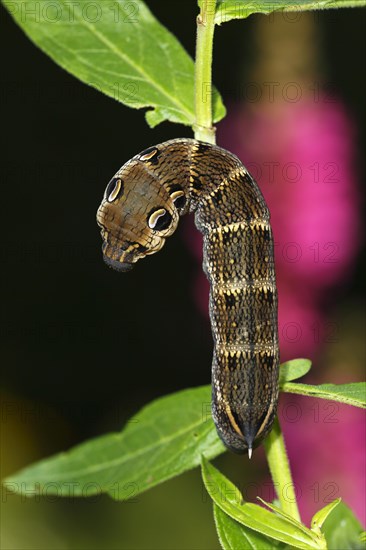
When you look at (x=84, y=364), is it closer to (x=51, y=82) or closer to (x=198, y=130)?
(x=51, y=82)

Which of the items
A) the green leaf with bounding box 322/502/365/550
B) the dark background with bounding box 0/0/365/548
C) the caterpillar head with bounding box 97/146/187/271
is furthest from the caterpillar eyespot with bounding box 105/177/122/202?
the dark background with bounding box 0/0/365/548

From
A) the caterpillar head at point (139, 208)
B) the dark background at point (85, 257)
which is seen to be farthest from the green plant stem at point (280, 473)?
the dark background at point (85, 257)

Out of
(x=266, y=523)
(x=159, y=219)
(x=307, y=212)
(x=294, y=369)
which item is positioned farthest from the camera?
(x=307, y=212)

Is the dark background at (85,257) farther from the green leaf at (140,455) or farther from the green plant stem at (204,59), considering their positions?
the green plant stem at (204,59)

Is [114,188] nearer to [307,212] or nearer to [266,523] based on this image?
[266,523]

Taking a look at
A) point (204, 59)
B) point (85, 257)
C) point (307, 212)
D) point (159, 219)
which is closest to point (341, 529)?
point (159, 219)
